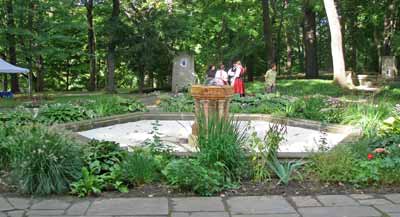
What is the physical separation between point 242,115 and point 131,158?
5724 millimetres

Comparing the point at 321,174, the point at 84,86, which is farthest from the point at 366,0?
the point at 321,174

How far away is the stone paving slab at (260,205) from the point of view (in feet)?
12.8

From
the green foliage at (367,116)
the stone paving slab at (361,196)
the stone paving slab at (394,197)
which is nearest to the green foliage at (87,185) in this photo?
the stone paving slab at (361,196)

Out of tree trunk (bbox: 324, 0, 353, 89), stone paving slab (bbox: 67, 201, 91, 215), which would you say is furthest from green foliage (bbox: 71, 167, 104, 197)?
tree trunk (bbox: 324, 0, 353, 89)

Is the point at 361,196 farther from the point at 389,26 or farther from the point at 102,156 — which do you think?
the point at 389,26

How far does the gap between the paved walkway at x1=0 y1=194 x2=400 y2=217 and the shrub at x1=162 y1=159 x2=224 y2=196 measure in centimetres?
15

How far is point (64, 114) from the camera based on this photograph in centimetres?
930

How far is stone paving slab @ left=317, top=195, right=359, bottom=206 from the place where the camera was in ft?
13.4

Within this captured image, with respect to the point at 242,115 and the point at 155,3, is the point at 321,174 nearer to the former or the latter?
the point at 242,115

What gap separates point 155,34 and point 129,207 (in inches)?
685

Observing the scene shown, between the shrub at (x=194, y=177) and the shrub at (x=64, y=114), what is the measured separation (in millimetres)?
4848

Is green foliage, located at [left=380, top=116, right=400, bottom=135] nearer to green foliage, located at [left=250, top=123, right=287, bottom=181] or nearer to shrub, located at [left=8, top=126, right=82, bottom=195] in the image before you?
green foliage, located at [left=250, top=123, right=287, bottom=181]

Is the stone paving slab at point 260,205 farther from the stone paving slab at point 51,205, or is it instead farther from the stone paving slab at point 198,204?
the stone paving slab at point 51,205

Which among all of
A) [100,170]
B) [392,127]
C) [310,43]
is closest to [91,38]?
[310,43]
